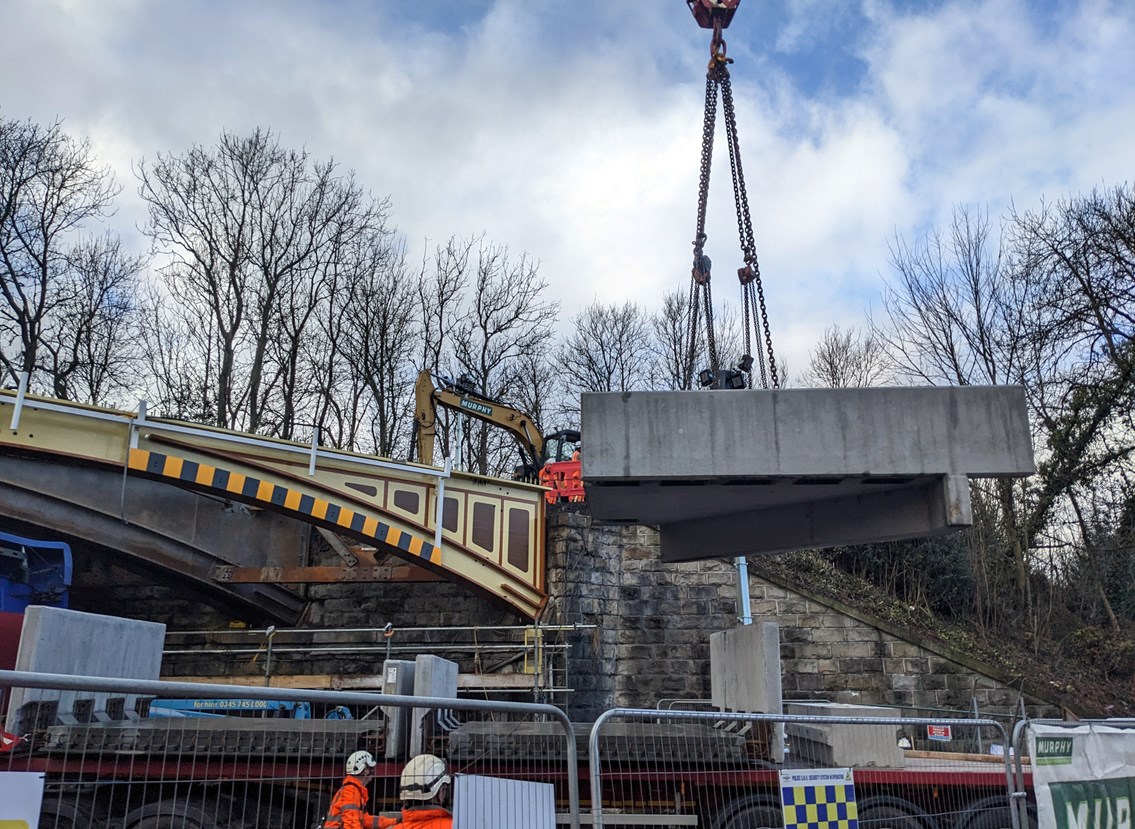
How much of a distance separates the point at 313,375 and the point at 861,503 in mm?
24437

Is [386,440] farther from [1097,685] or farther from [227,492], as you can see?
[1097,685]

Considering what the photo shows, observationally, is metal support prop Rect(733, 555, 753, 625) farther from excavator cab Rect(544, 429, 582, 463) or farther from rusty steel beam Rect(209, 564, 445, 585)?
excavator cab Rect(544, 429, 582, 463)

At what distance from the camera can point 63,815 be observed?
15.4 ft

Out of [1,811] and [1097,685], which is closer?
[1,811]

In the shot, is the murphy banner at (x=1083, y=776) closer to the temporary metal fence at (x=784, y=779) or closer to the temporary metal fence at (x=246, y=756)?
the temporary metal fence at (x=784, y=779)

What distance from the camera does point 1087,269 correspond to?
2159 centimetres

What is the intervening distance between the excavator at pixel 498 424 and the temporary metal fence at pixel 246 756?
1221 centimetres

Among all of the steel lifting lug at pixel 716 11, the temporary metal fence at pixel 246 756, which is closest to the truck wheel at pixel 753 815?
the temporary metal fence at pixel 246 756

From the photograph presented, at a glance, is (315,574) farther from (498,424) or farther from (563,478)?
(563,478)

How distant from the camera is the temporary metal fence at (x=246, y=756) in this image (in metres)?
4.66

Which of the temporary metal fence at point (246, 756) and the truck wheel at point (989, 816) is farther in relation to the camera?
the truck wheel at point (989, 816)

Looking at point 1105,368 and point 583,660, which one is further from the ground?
point 1105,368

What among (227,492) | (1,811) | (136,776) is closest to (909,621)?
(227,492)

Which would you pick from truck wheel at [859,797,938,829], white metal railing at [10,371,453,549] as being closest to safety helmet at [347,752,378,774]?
→ truck wheel at [859,797,938,829]
